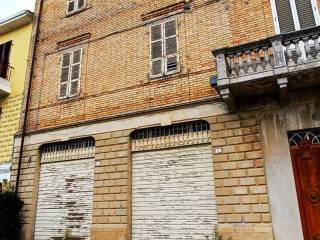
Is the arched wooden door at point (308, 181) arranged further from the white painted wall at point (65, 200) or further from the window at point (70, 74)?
the window at point (70, 74)

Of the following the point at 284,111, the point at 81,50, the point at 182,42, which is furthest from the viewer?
the point at 81,50

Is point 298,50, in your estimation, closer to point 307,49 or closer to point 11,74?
point 307,49

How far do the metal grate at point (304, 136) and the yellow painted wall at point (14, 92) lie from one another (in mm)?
8886

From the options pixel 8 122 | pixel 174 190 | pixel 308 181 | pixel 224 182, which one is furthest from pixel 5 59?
pixel 308 181

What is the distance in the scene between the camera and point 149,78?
9.17 meters

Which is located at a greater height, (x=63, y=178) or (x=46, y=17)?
(x=46, y=17)

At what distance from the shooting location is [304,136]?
7.07 meters

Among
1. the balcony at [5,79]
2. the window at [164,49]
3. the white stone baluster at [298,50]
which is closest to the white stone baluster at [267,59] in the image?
the white stone baluster at [298,50]

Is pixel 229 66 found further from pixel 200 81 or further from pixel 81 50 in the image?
pixel 81 50

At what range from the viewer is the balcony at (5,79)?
1156cm

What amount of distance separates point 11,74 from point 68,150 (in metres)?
4.40

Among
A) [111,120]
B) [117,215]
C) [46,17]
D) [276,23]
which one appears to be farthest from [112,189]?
[46,17]

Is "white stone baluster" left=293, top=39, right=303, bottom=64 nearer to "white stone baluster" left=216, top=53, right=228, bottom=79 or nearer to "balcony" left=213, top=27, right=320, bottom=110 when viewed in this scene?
"balcony" left=213, top=27, right=320, bottom=110

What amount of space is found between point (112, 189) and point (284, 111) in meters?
4.81
